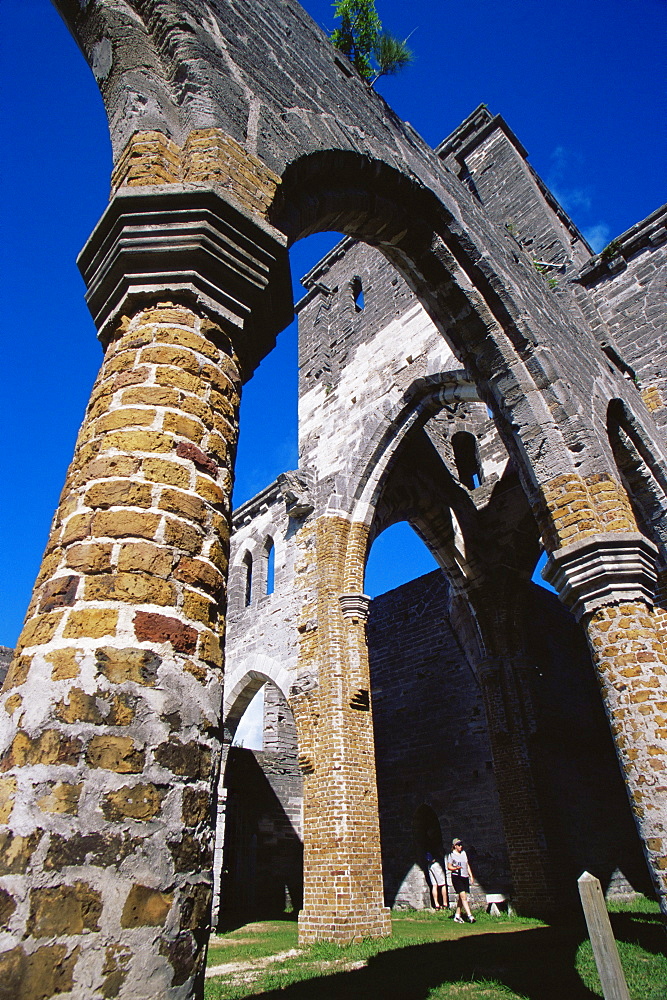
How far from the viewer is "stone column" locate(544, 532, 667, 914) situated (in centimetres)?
386

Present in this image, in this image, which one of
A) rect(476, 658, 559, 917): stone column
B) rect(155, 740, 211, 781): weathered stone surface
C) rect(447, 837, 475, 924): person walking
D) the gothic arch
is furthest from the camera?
the gothic arch

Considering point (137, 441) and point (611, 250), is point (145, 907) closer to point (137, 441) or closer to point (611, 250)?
point (137, 441)

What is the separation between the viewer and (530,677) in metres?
10.0

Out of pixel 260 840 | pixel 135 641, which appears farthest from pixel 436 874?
pixel 135 641

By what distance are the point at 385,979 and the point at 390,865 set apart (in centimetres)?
830

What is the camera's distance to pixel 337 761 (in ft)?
24.9

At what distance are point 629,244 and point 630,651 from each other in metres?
6.33

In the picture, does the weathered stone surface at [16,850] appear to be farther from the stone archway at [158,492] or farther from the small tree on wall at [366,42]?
the small tree on wall at [366,42]

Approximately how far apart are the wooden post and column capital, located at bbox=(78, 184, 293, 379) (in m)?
3.04

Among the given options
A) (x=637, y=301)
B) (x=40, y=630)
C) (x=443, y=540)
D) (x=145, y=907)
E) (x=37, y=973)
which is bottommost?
(x=37, y=973)

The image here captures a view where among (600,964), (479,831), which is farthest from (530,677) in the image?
(600,964)

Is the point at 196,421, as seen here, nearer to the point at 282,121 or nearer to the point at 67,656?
the point at 67,656

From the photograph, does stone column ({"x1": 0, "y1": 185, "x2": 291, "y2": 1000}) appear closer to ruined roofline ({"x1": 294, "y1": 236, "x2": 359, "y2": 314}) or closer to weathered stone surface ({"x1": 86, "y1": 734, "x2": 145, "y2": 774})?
weathered stone surface ({"x1": 86, "y1": 734, "x2": 145, "y2": 774})

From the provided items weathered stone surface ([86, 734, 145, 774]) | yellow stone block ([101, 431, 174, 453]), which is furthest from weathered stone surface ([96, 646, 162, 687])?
yellow stone block ([101, 431, 174, 453])
